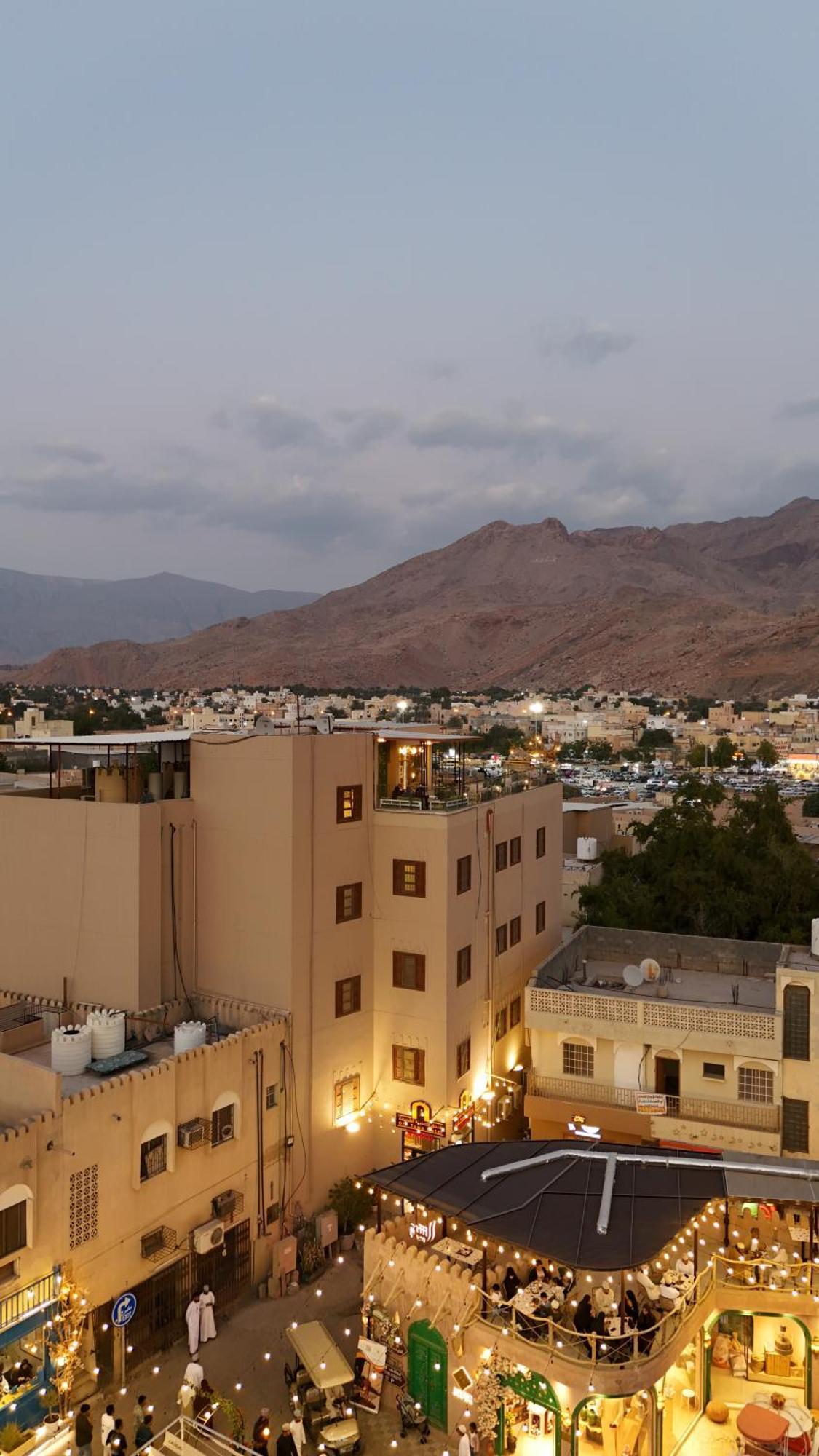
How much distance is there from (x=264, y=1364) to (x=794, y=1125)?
11.7 metres

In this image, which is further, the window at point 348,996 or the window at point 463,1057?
the window at point 463,1057

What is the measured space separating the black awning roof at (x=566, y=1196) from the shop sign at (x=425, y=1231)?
920 millimetres

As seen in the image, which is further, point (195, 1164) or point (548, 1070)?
point (548, 1070)

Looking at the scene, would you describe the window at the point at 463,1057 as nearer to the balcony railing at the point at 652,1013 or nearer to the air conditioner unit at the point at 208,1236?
the balcony railing at the point at 652,1013

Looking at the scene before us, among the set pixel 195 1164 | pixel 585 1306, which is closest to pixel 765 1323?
pixel 585 1306

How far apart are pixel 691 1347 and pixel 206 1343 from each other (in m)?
8.19

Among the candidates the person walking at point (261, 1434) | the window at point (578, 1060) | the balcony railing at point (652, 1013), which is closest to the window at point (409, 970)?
the balcony railing at point (652, 1013)

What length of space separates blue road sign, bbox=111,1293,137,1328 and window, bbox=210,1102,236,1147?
2761 millimetres

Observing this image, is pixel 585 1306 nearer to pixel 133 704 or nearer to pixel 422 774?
pixel 422 774

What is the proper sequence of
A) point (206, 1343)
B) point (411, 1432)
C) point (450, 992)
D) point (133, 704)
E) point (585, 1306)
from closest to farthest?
1. point (585, 1306)
2. point (411, 1432)
3. point (206, 1343)
4. point (450, 992)
5. point (133, 704)

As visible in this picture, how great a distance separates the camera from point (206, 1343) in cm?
1645

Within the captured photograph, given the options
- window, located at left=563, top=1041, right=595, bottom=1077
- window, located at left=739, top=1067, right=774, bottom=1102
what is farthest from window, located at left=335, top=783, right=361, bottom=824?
window, located at left=739, top=1067, right=774, bottom=1102

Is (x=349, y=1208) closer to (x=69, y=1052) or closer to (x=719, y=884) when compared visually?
(x=69, y=1052)

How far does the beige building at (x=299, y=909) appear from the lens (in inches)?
781
